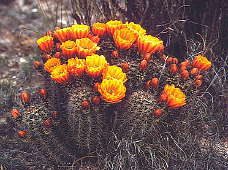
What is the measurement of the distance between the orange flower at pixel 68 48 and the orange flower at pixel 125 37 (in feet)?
1.06

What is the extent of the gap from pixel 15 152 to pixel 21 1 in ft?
9.67

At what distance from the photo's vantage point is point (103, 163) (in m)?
2.58

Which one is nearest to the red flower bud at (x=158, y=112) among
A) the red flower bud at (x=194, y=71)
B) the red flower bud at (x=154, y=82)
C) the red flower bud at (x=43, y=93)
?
the red flower bud at (x=154, y=82)

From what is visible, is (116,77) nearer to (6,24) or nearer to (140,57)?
(140,57)

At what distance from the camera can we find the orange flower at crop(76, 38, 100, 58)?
248cm

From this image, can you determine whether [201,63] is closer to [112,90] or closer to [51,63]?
[112,90]

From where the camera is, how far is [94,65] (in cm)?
241

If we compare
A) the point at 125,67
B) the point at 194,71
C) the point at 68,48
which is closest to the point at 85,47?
the point at 68,48

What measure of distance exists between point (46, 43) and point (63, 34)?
0.15 meters

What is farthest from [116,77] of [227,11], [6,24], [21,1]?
[21,1]

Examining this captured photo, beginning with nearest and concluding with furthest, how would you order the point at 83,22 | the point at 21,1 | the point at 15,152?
the point at 15,152, the point at 83,22, the point at 21,1

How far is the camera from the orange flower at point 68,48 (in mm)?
2516

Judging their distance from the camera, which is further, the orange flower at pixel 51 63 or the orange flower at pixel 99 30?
the orange flower at pixel 99 30

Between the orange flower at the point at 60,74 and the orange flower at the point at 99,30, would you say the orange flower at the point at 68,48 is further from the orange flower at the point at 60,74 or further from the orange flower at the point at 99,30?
the orange flower at the point at 99,30
